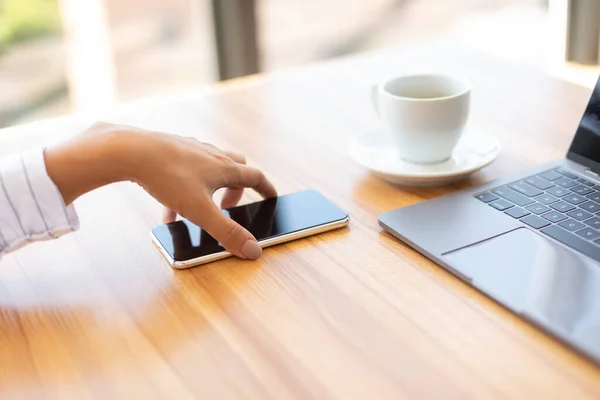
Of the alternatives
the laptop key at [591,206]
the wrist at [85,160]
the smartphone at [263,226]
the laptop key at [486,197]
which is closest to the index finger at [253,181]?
the smartphone at [263,226]

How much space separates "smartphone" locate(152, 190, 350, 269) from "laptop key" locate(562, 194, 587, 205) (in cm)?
23

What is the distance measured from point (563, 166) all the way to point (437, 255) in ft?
0.80

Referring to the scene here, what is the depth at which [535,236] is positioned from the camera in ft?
2.30

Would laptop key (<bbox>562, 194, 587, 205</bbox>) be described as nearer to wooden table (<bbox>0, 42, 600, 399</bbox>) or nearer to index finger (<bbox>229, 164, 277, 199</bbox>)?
wooden table (<bbox>0, 42, 600, 399</bbox>)

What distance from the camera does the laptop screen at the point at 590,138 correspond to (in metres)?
0.81

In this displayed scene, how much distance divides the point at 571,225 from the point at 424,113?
0.20 metres

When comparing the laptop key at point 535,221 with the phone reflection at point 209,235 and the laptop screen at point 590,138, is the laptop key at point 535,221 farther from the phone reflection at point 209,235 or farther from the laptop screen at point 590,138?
the phone reflection at point 209,235

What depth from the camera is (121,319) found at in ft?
2.08

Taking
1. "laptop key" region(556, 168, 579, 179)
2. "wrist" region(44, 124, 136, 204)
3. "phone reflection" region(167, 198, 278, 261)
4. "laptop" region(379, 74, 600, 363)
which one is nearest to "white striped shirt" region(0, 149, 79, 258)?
"wrist" region(44, 124, 136, 204)

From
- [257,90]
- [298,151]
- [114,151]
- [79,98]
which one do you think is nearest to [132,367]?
[114,151]

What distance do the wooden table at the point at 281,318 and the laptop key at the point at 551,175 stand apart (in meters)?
0.07

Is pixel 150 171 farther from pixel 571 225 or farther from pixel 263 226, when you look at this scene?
pixel 571 225

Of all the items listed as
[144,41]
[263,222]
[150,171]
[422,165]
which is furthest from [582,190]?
[144,41]

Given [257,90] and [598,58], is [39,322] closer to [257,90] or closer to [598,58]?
[257,90]
